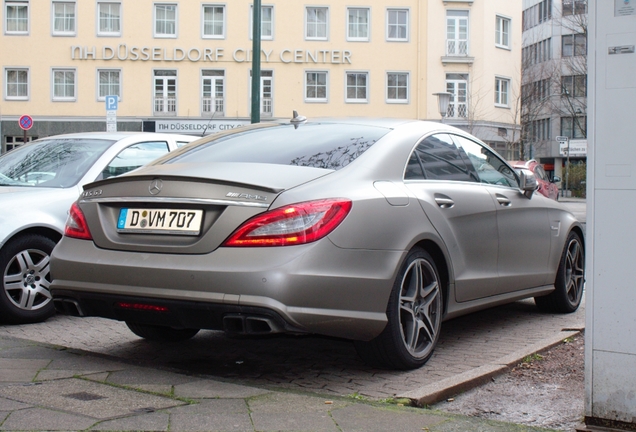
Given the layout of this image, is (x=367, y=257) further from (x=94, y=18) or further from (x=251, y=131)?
(x=94, y=18)

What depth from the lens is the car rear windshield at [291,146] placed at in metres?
4.84

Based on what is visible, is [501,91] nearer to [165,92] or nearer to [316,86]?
[316,86]

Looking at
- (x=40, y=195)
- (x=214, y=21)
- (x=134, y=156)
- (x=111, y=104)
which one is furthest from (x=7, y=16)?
(x=40, y=195)

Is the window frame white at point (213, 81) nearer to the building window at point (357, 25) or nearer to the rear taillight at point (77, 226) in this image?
the building window at point (357, 25)

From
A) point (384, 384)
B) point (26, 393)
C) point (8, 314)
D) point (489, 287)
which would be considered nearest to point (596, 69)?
point (384, 384)

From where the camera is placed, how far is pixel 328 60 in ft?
142

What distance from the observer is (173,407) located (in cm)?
372

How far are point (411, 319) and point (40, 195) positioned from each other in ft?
10.4

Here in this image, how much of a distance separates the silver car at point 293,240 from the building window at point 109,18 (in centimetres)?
3925

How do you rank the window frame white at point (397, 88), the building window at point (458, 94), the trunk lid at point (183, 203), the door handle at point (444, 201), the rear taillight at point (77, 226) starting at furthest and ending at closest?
1. the building window at point (458, 94)
2. the window frame white at point (397, 88)
3. the door handle at point (444, 201)
4. the rear taillight at point (77, 226)
5. the trunk lid at point (183, 203)

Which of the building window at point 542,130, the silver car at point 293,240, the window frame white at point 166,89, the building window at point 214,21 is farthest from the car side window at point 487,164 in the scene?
the building window at point 542,130

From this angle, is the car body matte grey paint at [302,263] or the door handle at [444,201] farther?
the door handle at [444,201]

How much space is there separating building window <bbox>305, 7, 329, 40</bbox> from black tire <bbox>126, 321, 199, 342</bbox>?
38703 mm

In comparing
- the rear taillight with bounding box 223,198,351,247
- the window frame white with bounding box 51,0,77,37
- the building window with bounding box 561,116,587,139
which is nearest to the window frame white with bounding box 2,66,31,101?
the window frame white with bounding box 51,0,77,37
